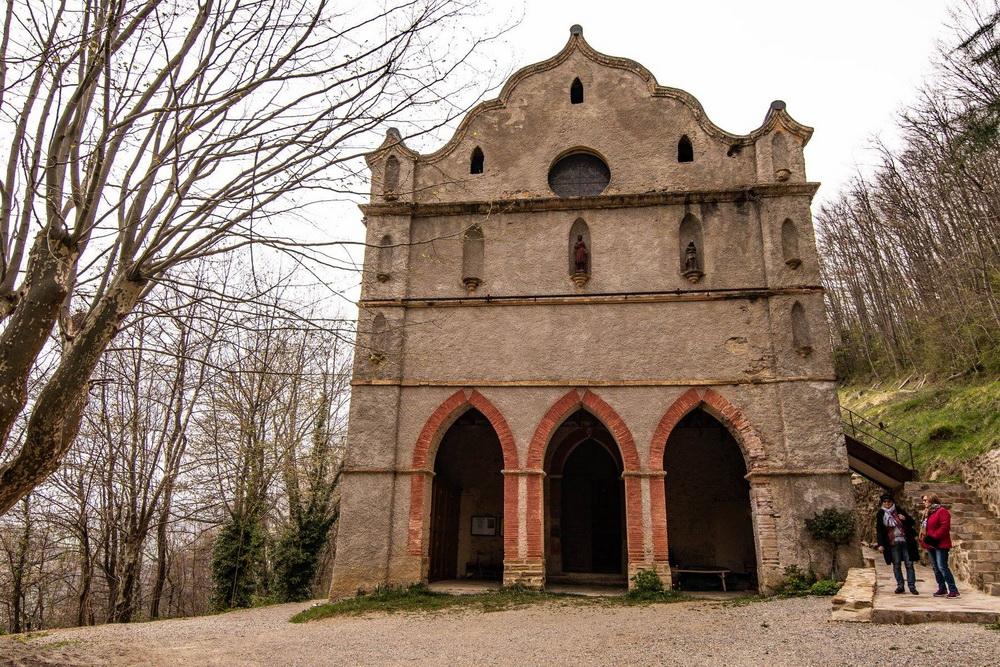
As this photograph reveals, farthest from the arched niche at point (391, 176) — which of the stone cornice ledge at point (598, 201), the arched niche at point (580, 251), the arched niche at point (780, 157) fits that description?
the arched niche at point (780, 157)

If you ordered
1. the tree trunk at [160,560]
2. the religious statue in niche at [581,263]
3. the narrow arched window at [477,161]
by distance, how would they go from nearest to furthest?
the religious statue in niche at [581,263], the narrow arched window at [477,161], the tree trunk at [160,560]

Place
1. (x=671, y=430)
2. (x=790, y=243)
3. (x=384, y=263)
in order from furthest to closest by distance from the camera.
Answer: (x=384, y=263)
(x=790, y=243)
(x=671, y=430)

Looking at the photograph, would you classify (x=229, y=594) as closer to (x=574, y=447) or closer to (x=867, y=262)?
(x=574, y=447)

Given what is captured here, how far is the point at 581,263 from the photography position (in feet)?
48.1

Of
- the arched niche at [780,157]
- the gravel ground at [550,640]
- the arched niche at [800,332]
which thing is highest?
the arched niche at [780,157]

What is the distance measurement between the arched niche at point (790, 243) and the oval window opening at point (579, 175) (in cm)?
403

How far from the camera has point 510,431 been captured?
13.8m

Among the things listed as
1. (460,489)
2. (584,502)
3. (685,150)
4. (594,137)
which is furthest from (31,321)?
(685,150)

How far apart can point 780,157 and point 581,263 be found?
5.01m

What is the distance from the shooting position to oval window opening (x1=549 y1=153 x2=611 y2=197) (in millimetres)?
15734

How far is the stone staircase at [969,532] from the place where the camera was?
9.91m

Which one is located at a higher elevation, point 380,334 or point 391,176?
point 391,176

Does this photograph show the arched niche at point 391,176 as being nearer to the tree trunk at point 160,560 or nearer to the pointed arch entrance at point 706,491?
the pointed arch entrance at point 706,491

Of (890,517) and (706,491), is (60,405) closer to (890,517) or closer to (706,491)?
(890,517)
